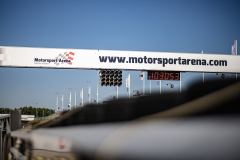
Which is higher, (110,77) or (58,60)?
(58,60)

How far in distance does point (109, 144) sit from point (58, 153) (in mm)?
938

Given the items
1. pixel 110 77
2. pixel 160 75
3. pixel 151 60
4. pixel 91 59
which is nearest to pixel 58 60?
pixel 91 59

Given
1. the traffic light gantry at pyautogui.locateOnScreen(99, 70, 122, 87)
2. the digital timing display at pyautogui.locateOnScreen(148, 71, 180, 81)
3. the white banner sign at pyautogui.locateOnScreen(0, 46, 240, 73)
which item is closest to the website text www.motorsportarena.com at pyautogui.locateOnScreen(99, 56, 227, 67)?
the white banner sign at pyautogui.locateOnScreen(0, 46, 240, 73)

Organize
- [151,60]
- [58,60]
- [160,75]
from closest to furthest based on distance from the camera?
[160,75] → [58,60] → [151,60]

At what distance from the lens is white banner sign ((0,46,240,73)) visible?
21.9m

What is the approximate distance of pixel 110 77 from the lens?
20391 mm

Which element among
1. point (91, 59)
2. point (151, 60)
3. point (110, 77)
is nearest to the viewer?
point (110, 77)

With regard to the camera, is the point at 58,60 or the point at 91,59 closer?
the point at 58,60

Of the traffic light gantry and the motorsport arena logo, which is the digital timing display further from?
the motorsport arena logo

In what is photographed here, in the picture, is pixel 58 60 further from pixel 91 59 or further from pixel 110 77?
pixel 110 77

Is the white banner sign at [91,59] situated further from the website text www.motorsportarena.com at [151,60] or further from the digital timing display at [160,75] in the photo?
the digital timing display at [160,75]

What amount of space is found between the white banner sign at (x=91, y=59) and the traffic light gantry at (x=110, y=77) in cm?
131

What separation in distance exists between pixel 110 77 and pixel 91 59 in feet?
10.2

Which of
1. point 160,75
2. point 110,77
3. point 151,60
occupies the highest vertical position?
point 151,60
